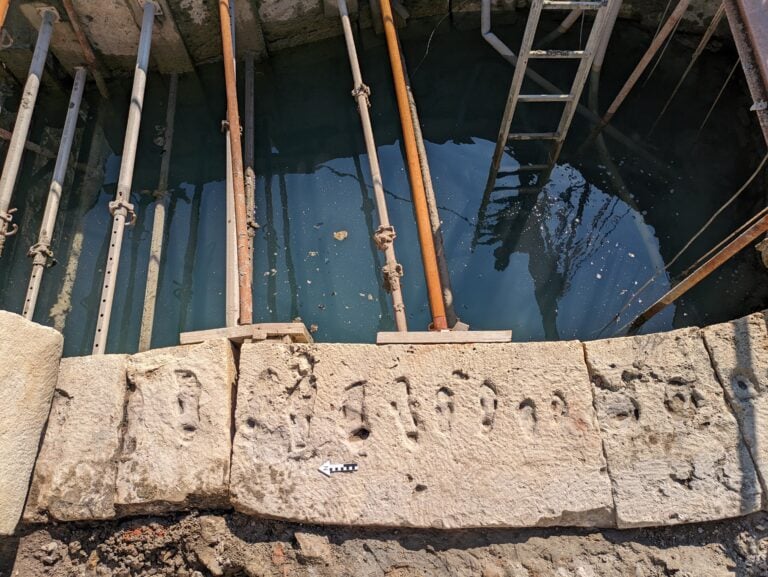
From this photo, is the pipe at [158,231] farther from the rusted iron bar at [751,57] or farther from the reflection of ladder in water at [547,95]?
the rusted iron bar at [751,57]

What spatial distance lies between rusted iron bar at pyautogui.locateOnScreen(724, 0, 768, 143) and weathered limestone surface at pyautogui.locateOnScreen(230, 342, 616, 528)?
198cm

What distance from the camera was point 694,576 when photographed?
3041mm

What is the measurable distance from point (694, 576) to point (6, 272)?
5797 mm

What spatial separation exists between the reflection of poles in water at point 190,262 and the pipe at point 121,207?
619mm

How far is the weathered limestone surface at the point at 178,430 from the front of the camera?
318cm

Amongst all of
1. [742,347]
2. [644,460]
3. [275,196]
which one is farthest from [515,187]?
[644,460]

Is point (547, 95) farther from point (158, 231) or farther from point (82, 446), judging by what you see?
point (82, 446)

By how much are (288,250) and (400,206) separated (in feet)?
3.80

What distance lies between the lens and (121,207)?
14.0 feet

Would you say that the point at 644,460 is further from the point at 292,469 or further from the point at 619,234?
the point at 619,234

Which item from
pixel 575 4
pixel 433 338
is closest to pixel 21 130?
pixel 433 338

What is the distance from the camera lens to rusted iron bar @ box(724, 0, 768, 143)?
3602 millimetres

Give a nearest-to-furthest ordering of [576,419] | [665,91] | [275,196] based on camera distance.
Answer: [576,419], [275,196], [665,91]

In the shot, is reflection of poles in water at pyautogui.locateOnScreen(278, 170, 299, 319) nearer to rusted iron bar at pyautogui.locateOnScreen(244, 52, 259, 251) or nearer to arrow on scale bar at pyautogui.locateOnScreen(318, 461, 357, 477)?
rusted iron bar at pyautogui.locateOnScreen(244, 52, 259, 251)
